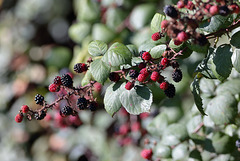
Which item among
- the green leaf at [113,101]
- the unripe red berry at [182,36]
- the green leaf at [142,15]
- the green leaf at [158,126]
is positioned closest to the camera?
the unripe red berry at [182,36]

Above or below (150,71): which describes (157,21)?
above

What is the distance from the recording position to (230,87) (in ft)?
4.89

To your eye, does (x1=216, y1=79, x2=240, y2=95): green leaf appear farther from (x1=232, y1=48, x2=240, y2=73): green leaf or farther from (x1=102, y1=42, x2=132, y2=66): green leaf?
(x1=102, y1=42, x2=132, y2=66): green leaf

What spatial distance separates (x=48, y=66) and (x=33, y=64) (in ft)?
0.99

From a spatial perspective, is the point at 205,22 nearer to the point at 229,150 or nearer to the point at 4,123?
the point at 229,150

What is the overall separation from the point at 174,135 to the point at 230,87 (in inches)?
14.4

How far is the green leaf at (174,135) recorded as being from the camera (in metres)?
1.58

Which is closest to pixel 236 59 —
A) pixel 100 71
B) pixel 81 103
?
pixel 100 71

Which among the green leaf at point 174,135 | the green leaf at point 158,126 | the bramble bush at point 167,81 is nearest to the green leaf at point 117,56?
the bramble bush at point 167,81

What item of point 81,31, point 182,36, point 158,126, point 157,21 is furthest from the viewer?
point 81,31

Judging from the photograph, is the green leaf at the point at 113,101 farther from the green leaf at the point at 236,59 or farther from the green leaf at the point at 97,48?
the green leaf at the point at 236,59

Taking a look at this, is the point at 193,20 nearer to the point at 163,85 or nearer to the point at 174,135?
the point at 163,85

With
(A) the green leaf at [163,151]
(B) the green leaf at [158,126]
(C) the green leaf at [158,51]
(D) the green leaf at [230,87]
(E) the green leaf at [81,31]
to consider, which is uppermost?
(E) the green leaf at [81,31]

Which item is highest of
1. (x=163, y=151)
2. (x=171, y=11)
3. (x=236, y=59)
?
(x=171, y=11)
